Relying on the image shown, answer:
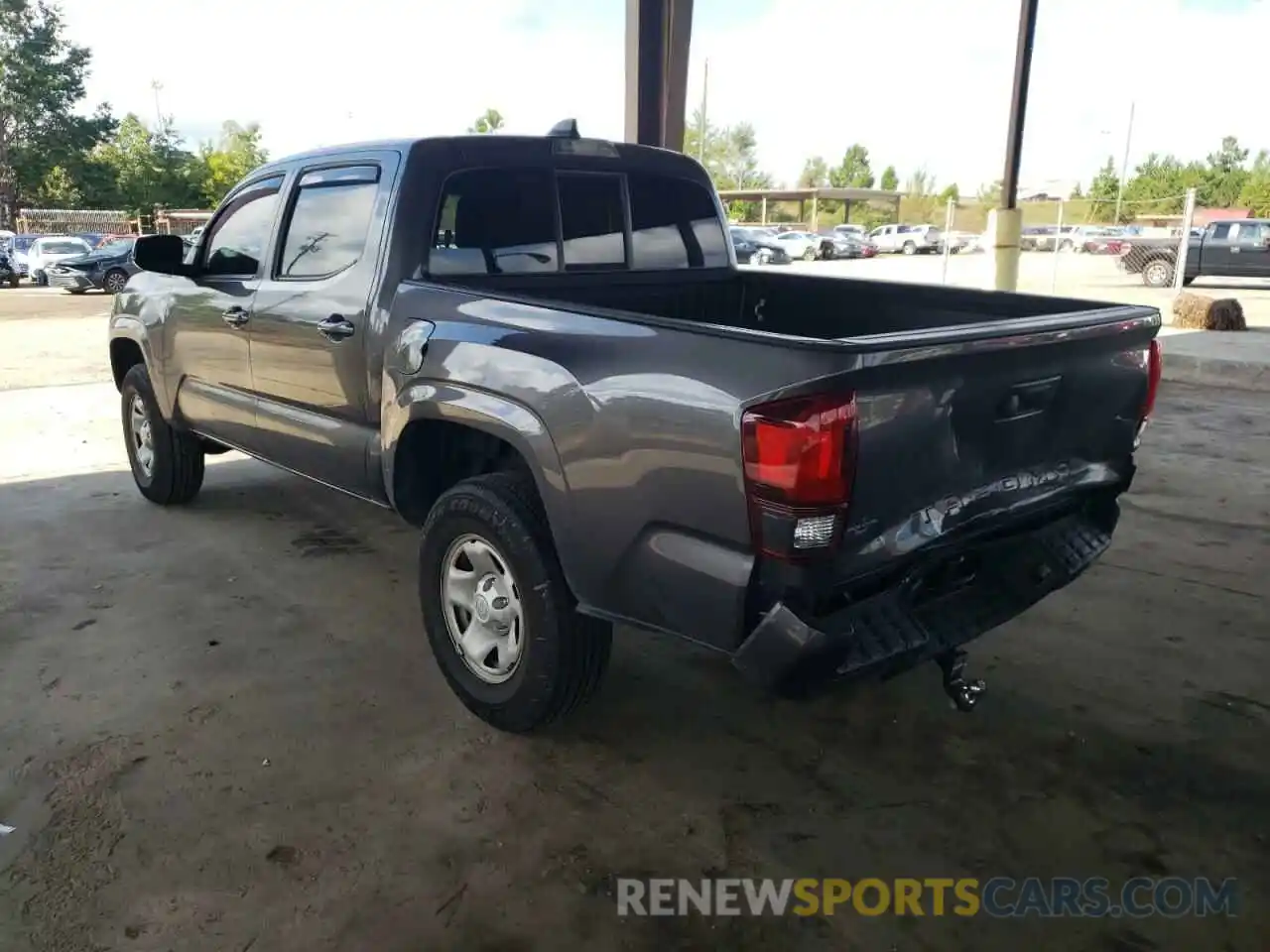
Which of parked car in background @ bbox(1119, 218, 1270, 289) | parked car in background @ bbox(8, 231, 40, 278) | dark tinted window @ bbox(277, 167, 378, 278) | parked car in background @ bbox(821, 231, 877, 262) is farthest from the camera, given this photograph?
parked car in background @ bbox(821, 231, 877, 262)

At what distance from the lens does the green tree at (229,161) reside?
5407 cm

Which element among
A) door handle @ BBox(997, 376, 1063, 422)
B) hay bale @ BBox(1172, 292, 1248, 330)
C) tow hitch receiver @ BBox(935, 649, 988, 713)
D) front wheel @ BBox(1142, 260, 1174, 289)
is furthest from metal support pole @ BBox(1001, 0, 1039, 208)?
tow hitch receiver @ BBox(935, 649, 988, 713)

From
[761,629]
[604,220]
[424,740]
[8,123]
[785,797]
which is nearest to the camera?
[761,629]

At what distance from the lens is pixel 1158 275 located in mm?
22344

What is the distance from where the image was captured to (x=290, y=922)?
2.42 meters

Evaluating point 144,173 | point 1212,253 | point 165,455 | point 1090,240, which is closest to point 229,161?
point 144,173

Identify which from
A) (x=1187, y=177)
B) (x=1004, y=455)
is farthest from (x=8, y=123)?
(x=1187, y=177)

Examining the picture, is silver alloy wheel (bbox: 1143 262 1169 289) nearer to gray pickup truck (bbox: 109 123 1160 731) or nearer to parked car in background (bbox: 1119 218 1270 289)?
parked car in background (bbox: 1119 218 1270 289)

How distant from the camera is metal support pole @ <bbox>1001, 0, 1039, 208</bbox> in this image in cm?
1291

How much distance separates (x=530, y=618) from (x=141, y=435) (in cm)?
396

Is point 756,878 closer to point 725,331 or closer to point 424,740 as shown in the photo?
point 424,740

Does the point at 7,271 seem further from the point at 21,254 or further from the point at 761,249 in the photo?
the point at 761,249

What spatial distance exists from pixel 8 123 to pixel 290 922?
181ft

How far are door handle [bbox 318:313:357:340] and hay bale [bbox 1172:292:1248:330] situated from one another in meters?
14.2
